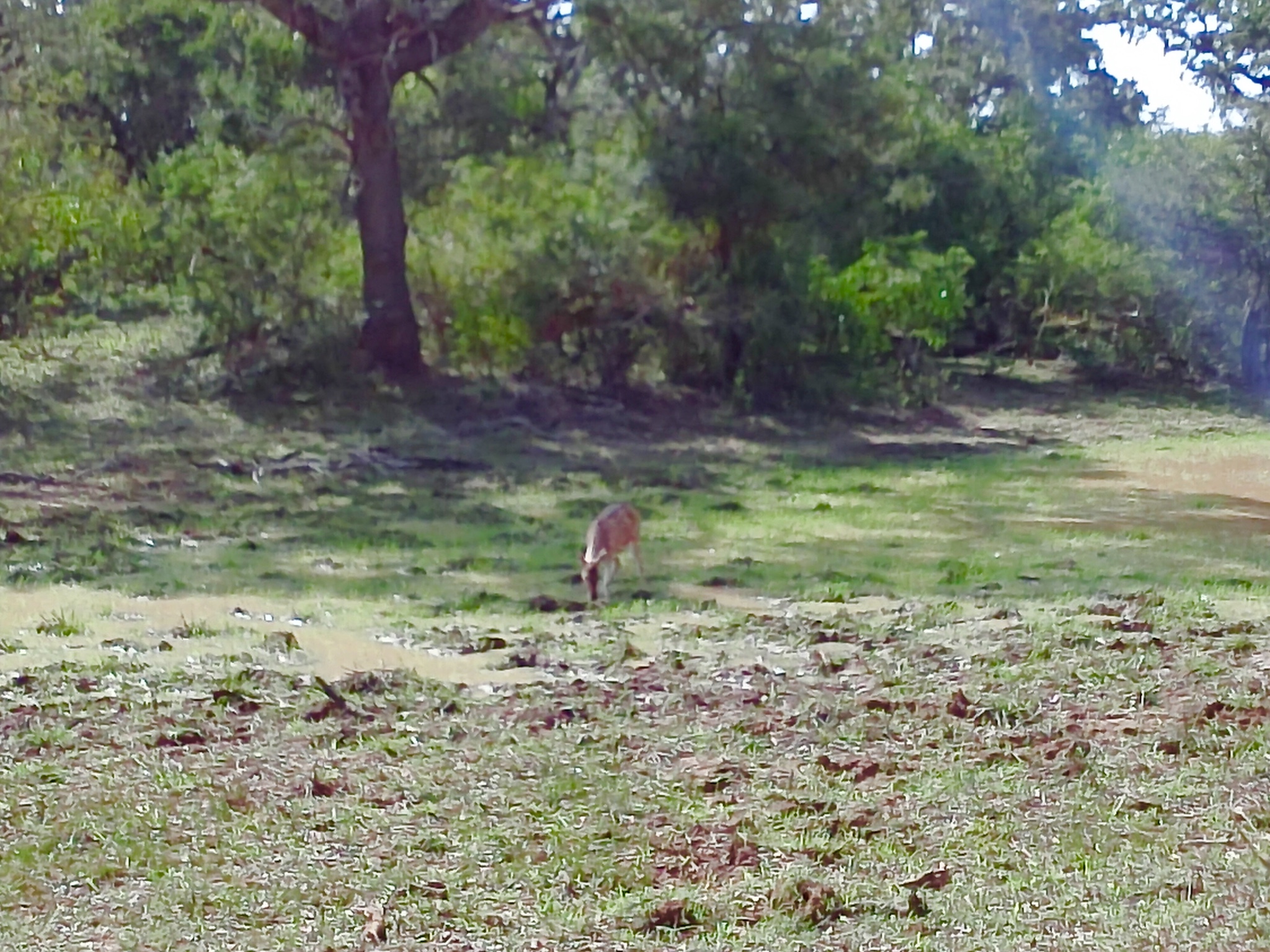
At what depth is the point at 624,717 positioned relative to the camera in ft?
23.2

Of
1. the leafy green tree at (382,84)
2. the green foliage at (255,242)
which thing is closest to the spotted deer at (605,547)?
the leafy green tree at (382,84)

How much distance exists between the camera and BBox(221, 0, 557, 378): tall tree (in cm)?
1969

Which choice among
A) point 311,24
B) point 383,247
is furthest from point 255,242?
point 311,24

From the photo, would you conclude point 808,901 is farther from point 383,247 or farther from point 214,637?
point 383,247

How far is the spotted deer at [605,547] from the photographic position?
10328mm

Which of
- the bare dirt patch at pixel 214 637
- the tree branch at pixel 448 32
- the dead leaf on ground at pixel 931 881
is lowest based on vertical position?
the bare dirt patch at pixel 214 637

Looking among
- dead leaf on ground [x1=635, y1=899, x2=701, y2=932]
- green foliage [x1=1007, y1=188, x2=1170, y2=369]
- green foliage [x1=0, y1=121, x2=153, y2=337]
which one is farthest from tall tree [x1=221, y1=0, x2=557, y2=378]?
dead leaf on ground [x1=635, y1=899, x2=701, y2=932]

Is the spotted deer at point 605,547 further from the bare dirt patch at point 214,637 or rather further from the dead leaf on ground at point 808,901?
the dead leaf on ground at point 808,901

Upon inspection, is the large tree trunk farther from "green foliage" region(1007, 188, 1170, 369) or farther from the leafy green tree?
"green foliage" region(1007, 188, 1170, 369)

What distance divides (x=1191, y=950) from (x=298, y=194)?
18.2 m

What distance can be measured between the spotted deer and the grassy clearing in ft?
0.83

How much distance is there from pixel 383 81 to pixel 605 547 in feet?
37.1

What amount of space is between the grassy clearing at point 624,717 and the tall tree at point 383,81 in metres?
4.89

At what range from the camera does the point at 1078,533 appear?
44.5ft
